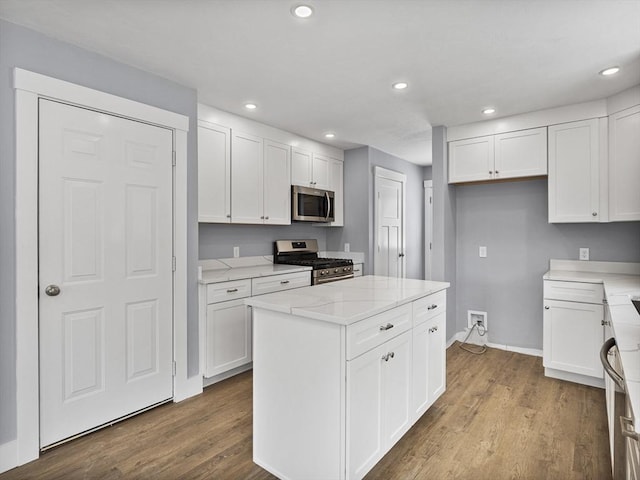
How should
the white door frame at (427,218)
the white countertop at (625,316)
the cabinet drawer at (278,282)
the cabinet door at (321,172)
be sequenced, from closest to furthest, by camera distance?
the white countertop at (625,316) → the cabinet drawer at (278,282) → the cabinet door at (321,172) → the white door frame at (427,218)

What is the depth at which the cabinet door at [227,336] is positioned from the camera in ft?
9.84

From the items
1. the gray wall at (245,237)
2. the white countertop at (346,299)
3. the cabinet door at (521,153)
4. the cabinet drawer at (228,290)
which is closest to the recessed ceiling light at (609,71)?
the cabinet door at (521,153)

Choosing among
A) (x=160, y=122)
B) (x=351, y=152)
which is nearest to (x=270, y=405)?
(x=160, y=122)

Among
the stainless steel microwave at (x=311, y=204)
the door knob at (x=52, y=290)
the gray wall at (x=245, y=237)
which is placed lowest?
the door knob at (x=52, y=290)

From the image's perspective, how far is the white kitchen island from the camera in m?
1.63

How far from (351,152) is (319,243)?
1332 millimetres

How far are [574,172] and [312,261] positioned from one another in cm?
274

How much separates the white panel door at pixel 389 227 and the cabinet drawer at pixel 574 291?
2.17 metres

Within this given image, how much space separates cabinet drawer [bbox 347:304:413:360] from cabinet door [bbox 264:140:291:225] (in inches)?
85.8

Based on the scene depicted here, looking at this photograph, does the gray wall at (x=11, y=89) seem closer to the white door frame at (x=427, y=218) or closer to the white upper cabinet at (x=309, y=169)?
the white upper cabinet at (x=309, y=169)

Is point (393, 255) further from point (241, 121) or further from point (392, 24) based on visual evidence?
point (392, 24)

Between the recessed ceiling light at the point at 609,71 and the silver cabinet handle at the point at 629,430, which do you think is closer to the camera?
the silver cabinet handle at the point at 629,430

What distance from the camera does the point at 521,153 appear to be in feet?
11.6

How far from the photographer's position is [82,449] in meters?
2.15
